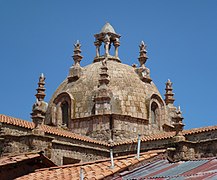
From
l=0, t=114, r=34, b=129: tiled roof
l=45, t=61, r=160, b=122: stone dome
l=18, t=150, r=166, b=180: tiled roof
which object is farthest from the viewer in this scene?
l=45, t=61, r=160, b=122: stone dome

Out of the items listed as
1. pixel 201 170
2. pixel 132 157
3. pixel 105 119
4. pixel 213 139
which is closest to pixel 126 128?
pixel 105 119

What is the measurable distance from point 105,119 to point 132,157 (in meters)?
22.5

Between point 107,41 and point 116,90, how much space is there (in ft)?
17.2

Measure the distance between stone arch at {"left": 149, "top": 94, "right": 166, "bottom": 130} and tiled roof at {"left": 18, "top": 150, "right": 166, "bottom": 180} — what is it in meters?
23.8

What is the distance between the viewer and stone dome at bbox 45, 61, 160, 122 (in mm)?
33188

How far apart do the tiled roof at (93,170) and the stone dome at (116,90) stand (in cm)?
2185

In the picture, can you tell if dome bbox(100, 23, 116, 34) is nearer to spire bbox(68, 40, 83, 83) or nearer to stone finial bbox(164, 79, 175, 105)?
spire bbox(68, 40, 83, 83)

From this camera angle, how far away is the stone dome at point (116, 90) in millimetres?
33188

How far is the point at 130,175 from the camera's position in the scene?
800cm

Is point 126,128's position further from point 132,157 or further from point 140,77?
point 132,157

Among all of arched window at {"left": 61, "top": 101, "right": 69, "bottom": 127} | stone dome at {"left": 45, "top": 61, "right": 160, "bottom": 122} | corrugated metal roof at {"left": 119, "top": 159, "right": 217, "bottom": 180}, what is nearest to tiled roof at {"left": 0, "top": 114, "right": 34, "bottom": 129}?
stone dome at {"left": 45, "top": 61, "right": 160, "bottom": 122}

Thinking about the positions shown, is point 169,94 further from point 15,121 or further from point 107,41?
point 15,121

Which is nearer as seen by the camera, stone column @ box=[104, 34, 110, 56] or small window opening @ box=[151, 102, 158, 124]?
small window opening @ box=[151, 102, 158, 124]

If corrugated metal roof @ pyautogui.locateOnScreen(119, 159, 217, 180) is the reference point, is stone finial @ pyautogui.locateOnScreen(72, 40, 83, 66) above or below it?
above
